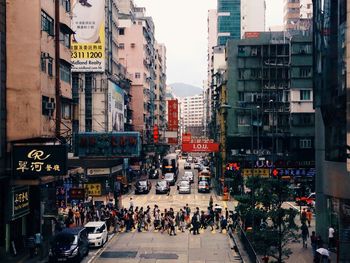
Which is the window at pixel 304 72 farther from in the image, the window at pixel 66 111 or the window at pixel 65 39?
the window at pixel 66 111

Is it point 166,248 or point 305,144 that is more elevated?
point 305,144

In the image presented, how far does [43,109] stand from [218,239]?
46.7 feet

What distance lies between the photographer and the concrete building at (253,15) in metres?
193

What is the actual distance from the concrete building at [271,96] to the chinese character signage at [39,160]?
4565 centimetres

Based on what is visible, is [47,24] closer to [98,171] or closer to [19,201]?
[19,201]

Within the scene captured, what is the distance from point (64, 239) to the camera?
32.8 metres

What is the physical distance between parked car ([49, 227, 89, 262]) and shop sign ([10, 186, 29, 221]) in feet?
9.74

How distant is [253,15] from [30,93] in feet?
546

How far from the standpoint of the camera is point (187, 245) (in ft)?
128

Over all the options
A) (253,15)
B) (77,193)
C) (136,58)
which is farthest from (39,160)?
(253,15)

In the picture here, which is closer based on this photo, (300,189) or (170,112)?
(300,189)

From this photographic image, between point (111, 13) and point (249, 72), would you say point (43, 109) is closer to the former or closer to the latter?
point (249, 72)

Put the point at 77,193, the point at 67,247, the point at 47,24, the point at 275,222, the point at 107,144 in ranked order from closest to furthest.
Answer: the point at 275,222, the point at 67,247, the point at 47,24, the point at 77,193, the point at 107,144

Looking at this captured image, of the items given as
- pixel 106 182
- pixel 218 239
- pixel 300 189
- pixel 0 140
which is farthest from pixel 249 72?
pixel 0 140
